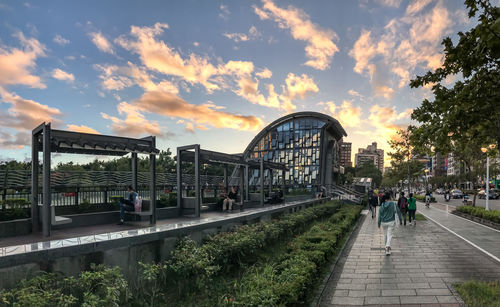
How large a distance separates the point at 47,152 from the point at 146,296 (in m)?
4.62

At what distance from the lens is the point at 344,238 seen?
1236cm

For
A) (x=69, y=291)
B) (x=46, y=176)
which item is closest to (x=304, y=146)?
(x=46, y=176)

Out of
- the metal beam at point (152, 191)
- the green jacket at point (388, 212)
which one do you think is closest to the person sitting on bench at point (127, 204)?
the metal beam at point (152, 191)

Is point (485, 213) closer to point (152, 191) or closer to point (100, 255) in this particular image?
point (152, 191)

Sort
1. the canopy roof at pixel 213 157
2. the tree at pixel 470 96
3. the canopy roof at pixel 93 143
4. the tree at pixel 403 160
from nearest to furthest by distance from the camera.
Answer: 1. the tree at pixel 470 96
2. the canopy roof at pixel 93 143
3. the canopy roof at pixel 213 157
4. the tree at pixel 403 160

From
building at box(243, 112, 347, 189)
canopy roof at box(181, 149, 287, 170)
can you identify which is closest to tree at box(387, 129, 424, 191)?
building at box(243, 112, 347, 189)

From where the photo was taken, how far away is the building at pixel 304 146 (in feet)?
190

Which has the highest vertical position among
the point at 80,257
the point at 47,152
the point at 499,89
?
the point at 499,89

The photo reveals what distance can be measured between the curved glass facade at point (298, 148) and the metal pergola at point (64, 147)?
153 ft

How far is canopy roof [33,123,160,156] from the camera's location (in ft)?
28.2

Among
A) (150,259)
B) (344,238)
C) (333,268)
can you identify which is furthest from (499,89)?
(150,259)

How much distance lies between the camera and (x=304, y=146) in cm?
6000

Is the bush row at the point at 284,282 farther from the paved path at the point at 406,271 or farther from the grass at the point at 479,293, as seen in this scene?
the grass at the point at 479,293

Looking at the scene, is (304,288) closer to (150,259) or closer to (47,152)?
(150,259)
